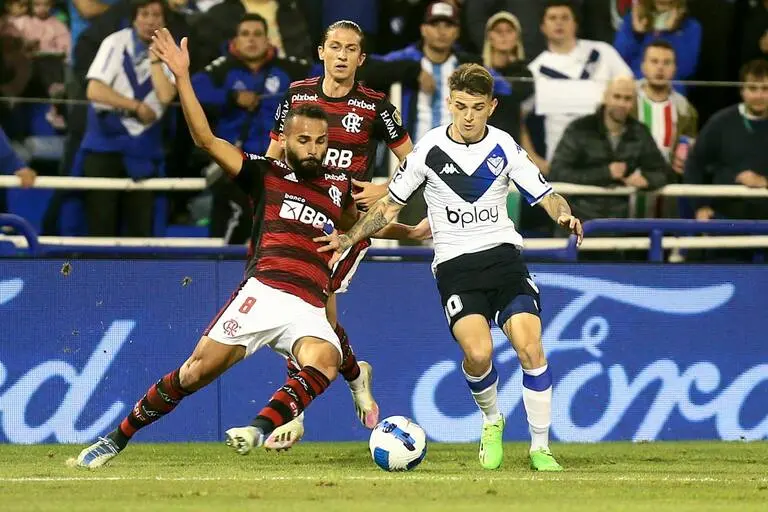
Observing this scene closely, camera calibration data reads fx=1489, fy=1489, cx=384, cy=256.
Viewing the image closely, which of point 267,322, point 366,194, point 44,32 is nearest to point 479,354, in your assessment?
point 366,194

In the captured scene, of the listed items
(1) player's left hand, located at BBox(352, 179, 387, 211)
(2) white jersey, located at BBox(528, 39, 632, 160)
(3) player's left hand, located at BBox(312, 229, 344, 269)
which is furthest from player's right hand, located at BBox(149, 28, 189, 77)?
(2) white jersey, located at BBox(528, 39, 632, 160)

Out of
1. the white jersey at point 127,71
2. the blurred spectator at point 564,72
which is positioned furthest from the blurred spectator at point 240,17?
the blurred spectator at point 564,72

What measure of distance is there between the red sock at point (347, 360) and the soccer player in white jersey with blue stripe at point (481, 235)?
1148mm

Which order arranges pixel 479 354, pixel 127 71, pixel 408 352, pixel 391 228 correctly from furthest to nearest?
1. pixel 127 71
2. pixel 408 352
3. pixel 391 228
4. pixel 479 354

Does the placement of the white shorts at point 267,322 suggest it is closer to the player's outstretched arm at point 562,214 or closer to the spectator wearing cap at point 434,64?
the player's outstretched arm at point 562,214

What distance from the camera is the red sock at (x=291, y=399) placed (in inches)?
305

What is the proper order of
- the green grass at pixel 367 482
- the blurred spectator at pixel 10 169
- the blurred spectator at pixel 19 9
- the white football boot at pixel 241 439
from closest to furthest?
the green grass at pixel 367 482 < the white football boot at pixel 241 439 < the blurred spectator at pixel 10 169 < the blurred spectator at pixel 19 9

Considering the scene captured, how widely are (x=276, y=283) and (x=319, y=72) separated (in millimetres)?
4276

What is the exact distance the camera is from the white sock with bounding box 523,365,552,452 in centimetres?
865

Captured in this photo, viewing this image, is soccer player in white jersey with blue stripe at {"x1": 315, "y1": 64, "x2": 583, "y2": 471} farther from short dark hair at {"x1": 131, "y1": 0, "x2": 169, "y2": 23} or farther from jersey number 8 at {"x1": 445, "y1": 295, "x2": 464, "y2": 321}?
short dark hair at {"x1": 131, "y1": 0, "x2": 169, "y2": 23}

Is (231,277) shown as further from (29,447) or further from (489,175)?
(489,175)

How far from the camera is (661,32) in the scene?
1348 centimetres

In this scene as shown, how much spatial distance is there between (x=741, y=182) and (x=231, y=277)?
4.43m

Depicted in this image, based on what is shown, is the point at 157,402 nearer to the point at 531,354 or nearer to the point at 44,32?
the point at 531,354
